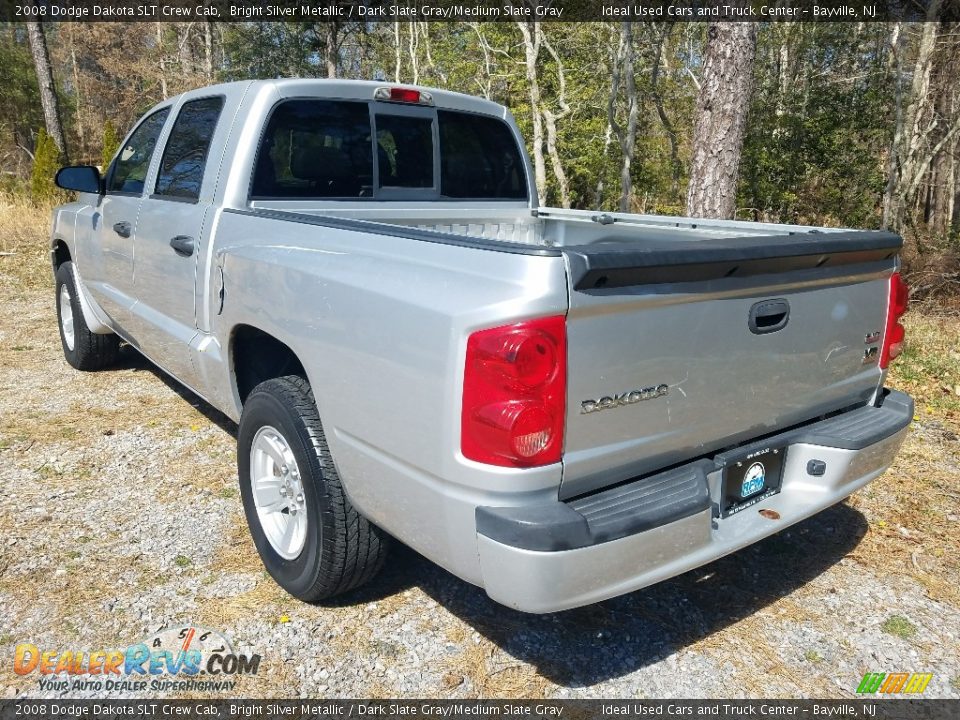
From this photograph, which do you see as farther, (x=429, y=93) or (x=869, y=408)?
(x=429, y=93)

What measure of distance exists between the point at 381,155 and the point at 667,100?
24.5 m

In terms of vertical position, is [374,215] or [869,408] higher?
[374,215]

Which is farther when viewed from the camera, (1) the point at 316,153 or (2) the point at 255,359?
(1) the point at 316,153

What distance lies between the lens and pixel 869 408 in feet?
9.76

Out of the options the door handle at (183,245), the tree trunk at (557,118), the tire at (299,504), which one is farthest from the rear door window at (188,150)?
the tree trunk at (557,118)

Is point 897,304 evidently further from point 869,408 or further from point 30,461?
point 30,461

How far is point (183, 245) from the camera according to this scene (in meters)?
3.46

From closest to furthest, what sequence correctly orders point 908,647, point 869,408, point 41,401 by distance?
point 908,647 → point 869,408 → point 41,401

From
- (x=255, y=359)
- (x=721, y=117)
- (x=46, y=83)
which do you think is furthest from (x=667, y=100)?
(x=255, y=359)

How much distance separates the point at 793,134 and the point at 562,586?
676 inches

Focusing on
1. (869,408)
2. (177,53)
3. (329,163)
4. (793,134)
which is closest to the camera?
(869,408)

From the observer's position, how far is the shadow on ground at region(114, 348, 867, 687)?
8.80 feet

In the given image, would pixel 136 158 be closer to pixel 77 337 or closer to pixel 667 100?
pixel 77 337

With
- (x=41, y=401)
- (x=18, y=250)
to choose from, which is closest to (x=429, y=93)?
(x=41, y=401)
